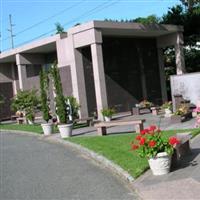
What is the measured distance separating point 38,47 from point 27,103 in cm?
496

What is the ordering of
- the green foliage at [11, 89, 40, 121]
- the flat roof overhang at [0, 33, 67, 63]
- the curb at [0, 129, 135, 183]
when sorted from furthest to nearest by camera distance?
the flat roof overhang at [0, 33, 67, 63]
the green foliage at [11, 89, 40, 121]
the curb at [0, 129, 135, 183]

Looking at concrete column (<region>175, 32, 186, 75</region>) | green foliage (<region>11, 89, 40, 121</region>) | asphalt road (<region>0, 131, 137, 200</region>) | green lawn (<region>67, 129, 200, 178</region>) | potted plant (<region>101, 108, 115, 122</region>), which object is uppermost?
concrete column (<region>175, 32, 186, 75</region>)

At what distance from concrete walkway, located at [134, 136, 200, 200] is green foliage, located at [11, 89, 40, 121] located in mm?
17339

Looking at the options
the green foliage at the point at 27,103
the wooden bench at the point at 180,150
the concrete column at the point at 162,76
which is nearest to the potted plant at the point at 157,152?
the wooden bench at the point at 180,150

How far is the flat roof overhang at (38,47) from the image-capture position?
2849 cm

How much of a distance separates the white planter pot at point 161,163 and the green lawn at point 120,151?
1.57ft

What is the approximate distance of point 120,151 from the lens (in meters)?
13.0

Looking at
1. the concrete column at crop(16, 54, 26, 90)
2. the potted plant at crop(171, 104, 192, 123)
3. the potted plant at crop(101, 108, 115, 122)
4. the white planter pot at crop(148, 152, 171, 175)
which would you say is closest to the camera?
the white planter pot at crop(148, 152, 171, 175)

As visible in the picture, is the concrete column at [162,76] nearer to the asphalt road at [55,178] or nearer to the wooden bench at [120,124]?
the wooden bench at [120,124]

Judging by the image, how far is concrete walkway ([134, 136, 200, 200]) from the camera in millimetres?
8016

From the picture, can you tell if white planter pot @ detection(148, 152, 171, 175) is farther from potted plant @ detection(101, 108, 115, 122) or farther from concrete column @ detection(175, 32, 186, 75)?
concrete column @ detection(175, 32, 186, 75)

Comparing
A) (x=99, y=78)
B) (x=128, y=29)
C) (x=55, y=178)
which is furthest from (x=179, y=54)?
(x=55, y=178)

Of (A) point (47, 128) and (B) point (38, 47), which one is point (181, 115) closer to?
(A) point (47, 128)

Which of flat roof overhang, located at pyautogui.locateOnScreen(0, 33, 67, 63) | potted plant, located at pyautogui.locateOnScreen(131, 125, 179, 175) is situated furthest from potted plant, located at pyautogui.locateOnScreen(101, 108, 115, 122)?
potted plant, located at pyautogui.locateOnScreen(131, 125, 179, 175)
